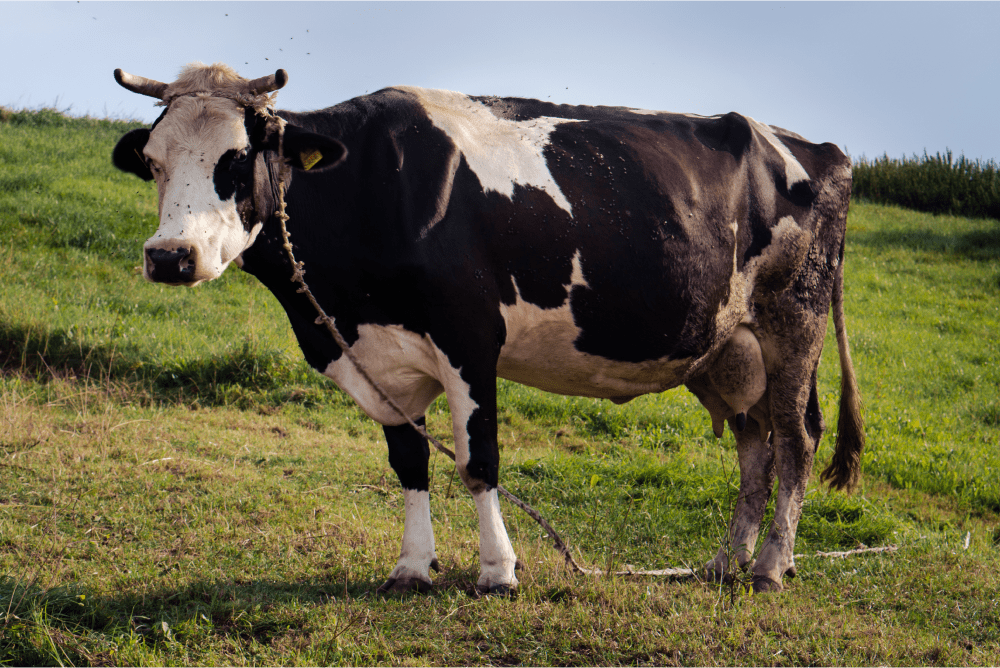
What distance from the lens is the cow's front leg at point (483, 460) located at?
4.16 metres

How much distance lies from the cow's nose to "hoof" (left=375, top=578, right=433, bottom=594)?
200 centimetres

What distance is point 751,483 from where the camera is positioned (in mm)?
5578

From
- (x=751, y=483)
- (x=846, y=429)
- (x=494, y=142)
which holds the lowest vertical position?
(x=751, y=483)

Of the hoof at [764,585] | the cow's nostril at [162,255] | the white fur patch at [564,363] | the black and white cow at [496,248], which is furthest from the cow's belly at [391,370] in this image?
the hoof at [764,585]

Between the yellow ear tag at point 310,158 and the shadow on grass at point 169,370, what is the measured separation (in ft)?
16.3

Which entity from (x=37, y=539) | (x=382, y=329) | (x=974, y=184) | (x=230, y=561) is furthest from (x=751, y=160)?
(x=974, y=184)

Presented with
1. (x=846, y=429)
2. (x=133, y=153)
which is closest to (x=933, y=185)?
(x=846, y=429)

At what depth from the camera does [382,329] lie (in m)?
4.24

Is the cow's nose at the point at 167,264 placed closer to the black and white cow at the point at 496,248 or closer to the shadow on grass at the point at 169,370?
the black and white cow at the point at 496,248

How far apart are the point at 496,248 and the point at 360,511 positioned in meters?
2.50

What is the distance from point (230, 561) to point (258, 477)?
1.59 metres

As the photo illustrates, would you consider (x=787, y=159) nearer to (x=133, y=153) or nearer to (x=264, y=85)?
(x=264, y=85)

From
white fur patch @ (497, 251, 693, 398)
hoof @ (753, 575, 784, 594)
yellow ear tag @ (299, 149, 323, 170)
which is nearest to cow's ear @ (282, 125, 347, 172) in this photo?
yellow ear tag @ (299, 149, 323, 170)

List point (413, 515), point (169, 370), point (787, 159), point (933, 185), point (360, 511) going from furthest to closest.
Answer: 1. point (933, 185)
2. point (169, 370)
3. point (360, 511)
4. point (787, 159)
5. point (413, 515)
